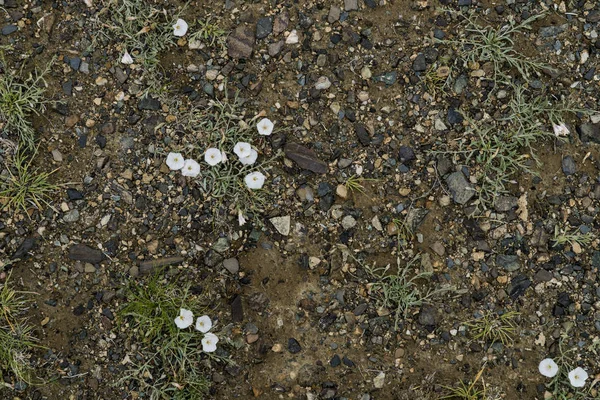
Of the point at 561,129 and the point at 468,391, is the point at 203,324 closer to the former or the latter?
the point at 468,391

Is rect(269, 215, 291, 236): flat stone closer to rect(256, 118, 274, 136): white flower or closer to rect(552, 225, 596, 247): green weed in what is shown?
rect(256, 118, 274, 136): white flower

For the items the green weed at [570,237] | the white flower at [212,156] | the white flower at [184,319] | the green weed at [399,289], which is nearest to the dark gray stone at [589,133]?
the green weed at [570,237]

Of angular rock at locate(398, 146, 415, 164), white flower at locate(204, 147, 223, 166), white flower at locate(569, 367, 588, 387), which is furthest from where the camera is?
angular rock at locate(398, 146, 415, 164)

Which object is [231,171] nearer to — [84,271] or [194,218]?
[194,218]

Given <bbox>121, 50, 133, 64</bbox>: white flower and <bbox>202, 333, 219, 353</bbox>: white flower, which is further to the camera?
<bbox>121, 50, 133, 64</bbox>: white flower

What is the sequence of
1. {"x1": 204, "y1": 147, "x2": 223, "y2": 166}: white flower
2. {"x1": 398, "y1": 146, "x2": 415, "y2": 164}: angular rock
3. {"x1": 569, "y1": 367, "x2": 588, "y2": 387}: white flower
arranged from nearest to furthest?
{"x1": 569, "y1": 367, "x2": 588, "y2": 387}: white flower < {"x1": 204, "y1": 147, "x2": 223, "y2": 166}: white flower < {"x1": 398, "y1": 146, "x2": 415, "y2": 164}: angular rock

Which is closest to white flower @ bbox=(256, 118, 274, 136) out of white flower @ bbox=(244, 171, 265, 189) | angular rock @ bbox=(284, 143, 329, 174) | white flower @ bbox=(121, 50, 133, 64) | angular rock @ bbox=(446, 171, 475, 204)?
angular rock @ bbox=(284, 143, 329, 174)

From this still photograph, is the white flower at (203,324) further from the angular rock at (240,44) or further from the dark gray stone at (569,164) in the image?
the dark gray stone at (569,164)
